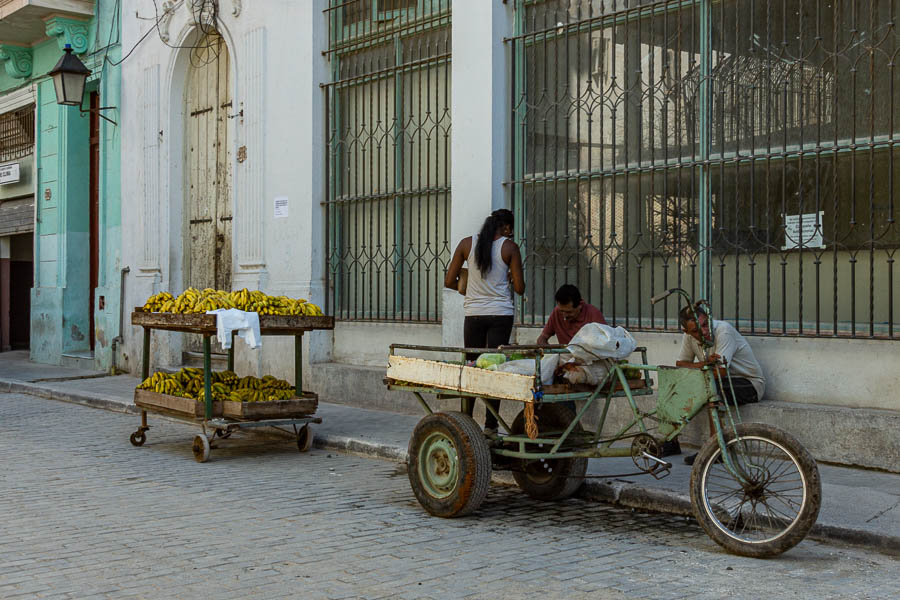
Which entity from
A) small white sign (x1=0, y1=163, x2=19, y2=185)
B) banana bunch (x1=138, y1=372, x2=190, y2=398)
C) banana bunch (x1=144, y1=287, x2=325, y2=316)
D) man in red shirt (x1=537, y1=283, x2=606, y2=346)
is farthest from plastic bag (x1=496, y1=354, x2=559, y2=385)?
small white sign (x1=0, y1=163, x2=19, y2=185)

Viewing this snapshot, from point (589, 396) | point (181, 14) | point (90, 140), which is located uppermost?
point (181, 14)

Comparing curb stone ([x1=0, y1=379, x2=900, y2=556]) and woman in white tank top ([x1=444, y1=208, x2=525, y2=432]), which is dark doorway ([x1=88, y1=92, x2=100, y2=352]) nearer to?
curb stone ([x1=0, y1=379, x2=900, y2=556])

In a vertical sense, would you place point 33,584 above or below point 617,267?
below

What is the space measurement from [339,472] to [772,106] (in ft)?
14.4

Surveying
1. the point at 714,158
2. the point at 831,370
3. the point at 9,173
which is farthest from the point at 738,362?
the point at 9,173

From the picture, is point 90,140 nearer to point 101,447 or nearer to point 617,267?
point 101,447

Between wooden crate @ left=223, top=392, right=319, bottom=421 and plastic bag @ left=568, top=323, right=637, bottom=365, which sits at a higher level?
plastic bag @ left=568, top=323, right=637, bottom=365

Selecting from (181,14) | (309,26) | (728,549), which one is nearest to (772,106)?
(728,549)

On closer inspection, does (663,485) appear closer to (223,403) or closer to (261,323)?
(261,323)

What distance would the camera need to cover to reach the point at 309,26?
11.9m

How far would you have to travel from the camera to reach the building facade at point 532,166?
739 cm

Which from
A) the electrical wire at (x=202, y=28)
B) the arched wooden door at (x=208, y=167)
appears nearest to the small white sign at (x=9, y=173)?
the electrical wire at (x=202, y=28)

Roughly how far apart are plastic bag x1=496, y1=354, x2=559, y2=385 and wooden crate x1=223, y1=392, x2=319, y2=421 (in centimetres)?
291

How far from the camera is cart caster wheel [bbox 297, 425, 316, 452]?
8.56 metres
